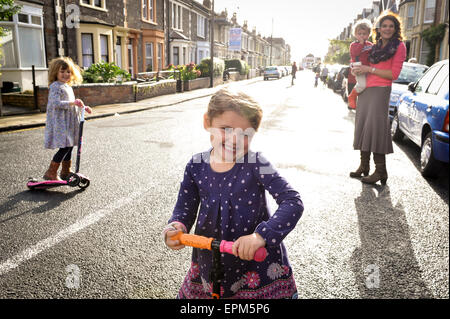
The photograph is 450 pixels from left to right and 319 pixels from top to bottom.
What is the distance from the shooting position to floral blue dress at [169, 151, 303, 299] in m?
1.70

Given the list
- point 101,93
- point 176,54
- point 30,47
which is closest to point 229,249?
point 101,93

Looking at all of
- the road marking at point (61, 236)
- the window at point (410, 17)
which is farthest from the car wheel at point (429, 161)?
the window at point (410, 17)

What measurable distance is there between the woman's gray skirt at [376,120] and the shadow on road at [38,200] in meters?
3.84

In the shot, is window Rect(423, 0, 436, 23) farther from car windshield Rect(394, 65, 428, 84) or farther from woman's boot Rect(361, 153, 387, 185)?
woman's boot Rect(361, 153, 387, 185)

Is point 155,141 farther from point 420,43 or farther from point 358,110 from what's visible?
point 420,43

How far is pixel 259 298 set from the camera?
5.83 ft

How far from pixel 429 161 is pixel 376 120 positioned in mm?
1232

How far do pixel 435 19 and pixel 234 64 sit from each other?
19919 mm

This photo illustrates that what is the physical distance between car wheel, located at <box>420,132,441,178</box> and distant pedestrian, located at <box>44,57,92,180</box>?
4768mm

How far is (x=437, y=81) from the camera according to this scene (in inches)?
245

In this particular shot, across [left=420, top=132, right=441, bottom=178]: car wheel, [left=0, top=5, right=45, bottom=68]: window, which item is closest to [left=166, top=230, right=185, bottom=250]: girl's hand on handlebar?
[left=420, top=132, right=441, bottom=178]: car wheel

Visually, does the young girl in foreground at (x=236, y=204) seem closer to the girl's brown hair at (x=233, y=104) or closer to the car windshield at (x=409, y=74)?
the girl's brown hair at (x=233, y=104)

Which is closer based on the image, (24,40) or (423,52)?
(24,40)

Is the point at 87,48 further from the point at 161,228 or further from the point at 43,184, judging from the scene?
the point at 161,228
